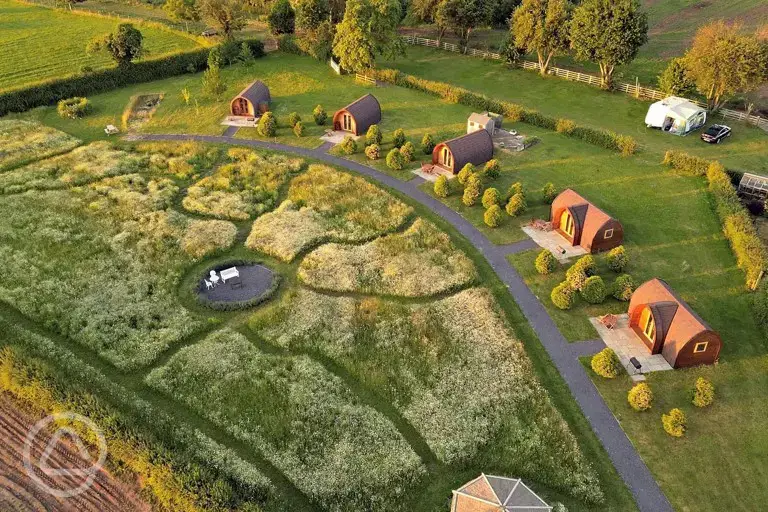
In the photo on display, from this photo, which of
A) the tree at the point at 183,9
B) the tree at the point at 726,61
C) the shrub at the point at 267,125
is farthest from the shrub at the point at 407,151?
the tree at the point at 183,9

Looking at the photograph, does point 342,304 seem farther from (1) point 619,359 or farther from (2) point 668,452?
(2) point 668,452

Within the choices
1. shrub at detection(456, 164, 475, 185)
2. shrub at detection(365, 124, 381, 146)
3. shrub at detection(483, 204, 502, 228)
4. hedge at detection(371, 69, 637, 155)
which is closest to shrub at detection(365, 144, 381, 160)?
shrub at detection(365, 124, 381, 146)

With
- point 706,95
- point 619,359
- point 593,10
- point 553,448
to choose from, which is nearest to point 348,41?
point 593,10

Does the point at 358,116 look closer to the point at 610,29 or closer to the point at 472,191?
the point at 472,191

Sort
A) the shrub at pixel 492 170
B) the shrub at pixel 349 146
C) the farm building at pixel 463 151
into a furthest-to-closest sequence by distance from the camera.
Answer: the shrub at pixel 349 146, the farm building at pixel 463 151, the shrub at pixel 492 170

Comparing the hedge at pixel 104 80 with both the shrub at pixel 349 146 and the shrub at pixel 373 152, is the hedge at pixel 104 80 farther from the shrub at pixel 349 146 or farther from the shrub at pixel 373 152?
the shrub at pixel 373 152

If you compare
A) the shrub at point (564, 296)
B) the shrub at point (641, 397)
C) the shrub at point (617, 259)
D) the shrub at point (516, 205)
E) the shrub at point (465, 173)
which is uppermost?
the shrub at point (465, 173)

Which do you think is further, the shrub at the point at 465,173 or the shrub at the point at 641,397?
the shrub at the point at 465,173
